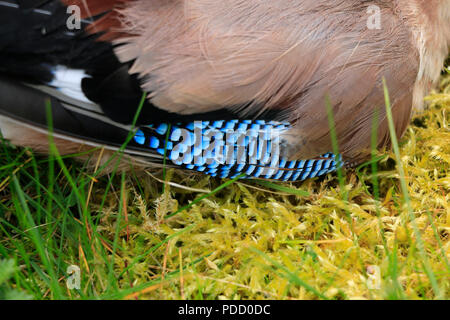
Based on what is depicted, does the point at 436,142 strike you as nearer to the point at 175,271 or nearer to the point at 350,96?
the point at 350,96

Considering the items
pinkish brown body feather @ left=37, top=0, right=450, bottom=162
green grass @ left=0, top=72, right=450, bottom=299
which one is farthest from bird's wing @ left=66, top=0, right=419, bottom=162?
green grass @ left=0, top=72, right=450, bottom=299

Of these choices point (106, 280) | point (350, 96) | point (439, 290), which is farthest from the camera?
point (350, 96)

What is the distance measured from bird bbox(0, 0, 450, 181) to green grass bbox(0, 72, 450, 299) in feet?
0.35

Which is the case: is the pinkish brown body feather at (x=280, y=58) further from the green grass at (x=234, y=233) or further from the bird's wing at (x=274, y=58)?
the green grass at (x=234, y=233)

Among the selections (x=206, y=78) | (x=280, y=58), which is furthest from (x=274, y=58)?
(x=206, y=78)

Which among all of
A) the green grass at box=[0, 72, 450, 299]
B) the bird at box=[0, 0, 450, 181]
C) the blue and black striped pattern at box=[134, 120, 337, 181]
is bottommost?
the green grass at box=[0, 72, 450, 299]

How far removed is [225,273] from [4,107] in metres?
0.77

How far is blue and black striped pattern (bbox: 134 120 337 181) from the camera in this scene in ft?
4.65

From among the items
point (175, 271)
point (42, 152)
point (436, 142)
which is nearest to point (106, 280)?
point (175, 271)

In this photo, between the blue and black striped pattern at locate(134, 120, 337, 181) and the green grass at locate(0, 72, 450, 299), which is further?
the blue and black striped pattern at locate(134, 120, 337, 181)

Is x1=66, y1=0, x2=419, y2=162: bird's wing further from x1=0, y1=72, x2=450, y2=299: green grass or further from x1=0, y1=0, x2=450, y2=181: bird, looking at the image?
x1=0, y1=72, x2=450, y2=299: green grass

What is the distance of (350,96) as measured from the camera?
4.80ft

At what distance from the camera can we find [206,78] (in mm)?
1324

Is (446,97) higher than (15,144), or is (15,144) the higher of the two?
(446,97)
